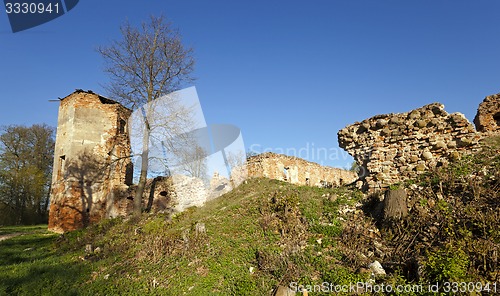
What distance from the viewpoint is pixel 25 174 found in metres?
23.0

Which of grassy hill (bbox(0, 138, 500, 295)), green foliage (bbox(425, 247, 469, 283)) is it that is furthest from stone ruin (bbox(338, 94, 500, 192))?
green foliage (bbox(425, 247, 469, 283))

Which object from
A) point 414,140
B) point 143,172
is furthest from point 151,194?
point 414,140

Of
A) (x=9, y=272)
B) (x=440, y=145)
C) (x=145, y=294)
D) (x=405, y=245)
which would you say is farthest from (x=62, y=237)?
(x=440, y=145)

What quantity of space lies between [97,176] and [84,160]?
106 centimetres

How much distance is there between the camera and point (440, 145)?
25.4 feet

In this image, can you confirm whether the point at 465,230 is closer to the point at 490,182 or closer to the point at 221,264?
the point at 490,182

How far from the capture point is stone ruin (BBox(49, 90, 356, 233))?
1411 cm

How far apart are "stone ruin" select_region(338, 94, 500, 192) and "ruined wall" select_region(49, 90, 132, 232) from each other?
11941 mm

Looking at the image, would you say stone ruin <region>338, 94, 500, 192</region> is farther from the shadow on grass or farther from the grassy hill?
the shadow on grass

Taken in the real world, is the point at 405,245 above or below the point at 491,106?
below

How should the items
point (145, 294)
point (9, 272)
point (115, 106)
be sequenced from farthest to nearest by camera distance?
point (115, 106) → point (9, 272) → point (145, 294)

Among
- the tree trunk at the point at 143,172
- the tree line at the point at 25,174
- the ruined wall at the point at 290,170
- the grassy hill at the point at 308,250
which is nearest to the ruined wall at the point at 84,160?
the tree trunk at the point at 143,172

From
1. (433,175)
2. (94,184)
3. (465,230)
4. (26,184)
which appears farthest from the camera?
(26,184)

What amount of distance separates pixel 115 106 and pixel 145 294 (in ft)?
41.8
